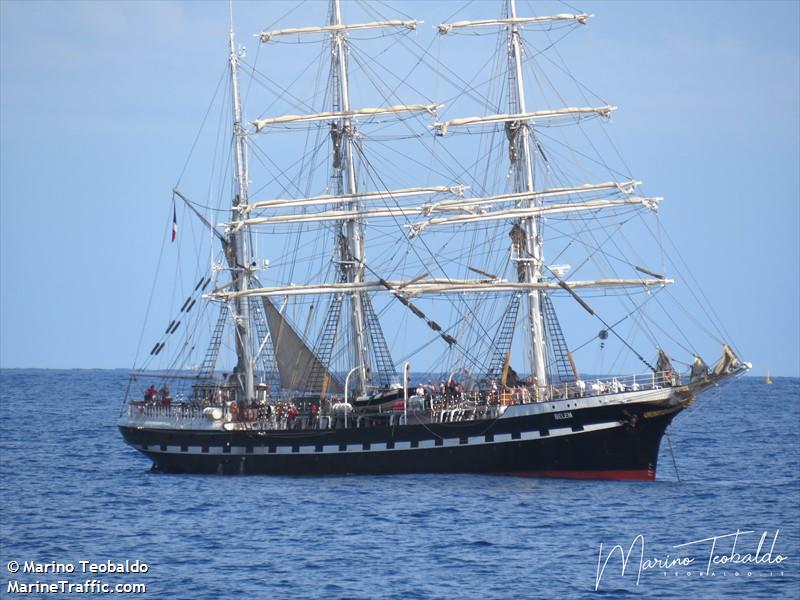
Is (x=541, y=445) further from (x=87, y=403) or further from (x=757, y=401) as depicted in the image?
(x=757, y=401)

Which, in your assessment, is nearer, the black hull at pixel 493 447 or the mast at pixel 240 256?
the black hull at pixel 493 447

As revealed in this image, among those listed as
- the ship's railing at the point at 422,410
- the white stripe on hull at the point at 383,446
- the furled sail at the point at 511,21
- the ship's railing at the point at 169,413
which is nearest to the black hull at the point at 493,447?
the white stripe on hull at the point at 383,446

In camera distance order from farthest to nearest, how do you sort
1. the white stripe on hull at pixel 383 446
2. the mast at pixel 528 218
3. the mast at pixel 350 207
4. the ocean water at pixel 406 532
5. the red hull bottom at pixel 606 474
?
the mast at pixel 350 207 < the mast at pixel 528 218 < the red hull bottom at pixel 606 474 < the white stripe on hull at pixel 383 446 < the ocean water at pixel 406 532

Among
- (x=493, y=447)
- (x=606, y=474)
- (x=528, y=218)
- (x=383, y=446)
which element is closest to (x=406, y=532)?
(x=493, y=447)

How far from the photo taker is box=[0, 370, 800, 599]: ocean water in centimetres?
4216

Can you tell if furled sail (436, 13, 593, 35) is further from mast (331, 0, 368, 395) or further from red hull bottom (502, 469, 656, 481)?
red hull bottom (502, 469, 656, 481)

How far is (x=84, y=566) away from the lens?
44969mm

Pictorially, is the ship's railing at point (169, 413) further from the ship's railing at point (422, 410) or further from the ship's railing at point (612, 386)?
the ship's railing at point (612, 386)

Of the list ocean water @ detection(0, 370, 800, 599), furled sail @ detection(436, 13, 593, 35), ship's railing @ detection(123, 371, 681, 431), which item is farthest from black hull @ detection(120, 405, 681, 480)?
furled sail @ detection(436, 13, 593, 35)

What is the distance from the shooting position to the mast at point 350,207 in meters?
72.2

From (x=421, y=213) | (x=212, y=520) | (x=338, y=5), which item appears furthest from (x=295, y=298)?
(x=212, y=520)

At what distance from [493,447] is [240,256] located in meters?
18.6

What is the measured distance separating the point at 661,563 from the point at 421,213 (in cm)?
3059

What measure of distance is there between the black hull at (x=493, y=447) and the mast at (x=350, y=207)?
701 centimetres
